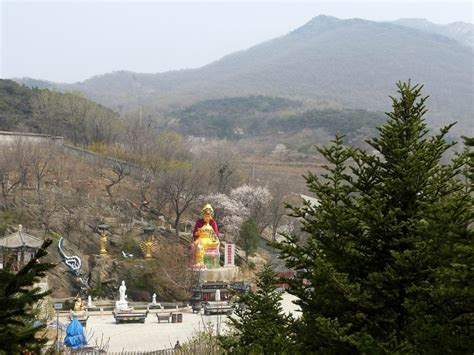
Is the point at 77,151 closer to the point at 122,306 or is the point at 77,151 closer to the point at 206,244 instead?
the point at 206,244

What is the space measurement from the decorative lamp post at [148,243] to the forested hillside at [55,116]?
20.7 meters

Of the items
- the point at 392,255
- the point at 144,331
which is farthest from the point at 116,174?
the point at 392,255

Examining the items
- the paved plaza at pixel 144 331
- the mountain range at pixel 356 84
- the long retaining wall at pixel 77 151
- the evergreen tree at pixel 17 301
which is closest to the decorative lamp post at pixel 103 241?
the paved plaza at pixel 144 331

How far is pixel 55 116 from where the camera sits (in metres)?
59.7

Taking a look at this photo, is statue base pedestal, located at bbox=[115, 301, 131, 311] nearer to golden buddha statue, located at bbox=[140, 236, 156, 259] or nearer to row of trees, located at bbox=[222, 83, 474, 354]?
golden buddha statue, located at bbox=[140, 236, 156, 259]

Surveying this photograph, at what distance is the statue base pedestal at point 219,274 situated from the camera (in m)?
35.9

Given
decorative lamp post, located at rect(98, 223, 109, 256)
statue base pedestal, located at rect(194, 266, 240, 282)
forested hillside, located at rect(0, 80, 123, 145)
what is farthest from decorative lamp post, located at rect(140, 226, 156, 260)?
forested hillside, located at rect(0, 80, 123, 145)

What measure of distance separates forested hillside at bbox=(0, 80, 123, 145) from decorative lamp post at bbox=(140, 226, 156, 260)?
20689mm

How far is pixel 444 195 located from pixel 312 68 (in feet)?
607

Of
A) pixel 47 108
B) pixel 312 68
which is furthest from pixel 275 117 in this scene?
pixel 312 68

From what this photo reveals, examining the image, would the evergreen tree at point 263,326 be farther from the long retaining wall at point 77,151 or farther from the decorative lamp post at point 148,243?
the long retaining wall at point 77,151

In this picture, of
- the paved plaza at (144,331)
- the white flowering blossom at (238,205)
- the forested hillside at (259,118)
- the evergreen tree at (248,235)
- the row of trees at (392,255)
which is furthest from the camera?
the forested hillside at (259,118)

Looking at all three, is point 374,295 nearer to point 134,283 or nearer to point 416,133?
point 416,133

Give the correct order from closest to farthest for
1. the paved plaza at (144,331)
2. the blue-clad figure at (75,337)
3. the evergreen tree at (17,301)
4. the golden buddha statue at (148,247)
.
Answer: the evergreen tree at (17,301)
the blue-clad figure at (75,337)
the paved plaza at (144,331)
the golden buddha statue at (148,247)
